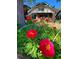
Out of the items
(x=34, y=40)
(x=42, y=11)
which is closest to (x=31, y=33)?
(x=34, y=40)

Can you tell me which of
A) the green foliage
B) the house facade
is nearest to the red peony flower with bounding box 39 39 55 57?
the green foliage

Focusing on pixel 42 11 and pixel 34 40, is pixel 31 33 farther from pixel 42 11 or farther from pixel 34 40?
pixel 42 11

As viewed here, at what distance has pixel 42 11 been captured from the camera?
122cm

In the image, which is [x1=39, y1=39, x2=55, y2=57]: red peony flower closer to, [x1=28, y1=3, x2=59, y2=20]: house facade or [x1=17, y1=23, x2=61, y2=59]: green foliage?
[x1=17, y1=23, x2=61, y2=59]: green foliage

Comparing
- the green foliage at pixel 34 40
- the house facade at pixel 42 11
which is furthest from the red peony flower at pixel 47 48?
the house facade at pixel 42 11

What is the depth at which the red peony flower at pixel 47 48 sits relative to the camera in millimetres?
1190

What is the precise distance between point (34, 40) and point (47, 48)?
11 cm

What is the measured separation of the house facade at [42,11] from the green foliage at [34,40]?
7cm
